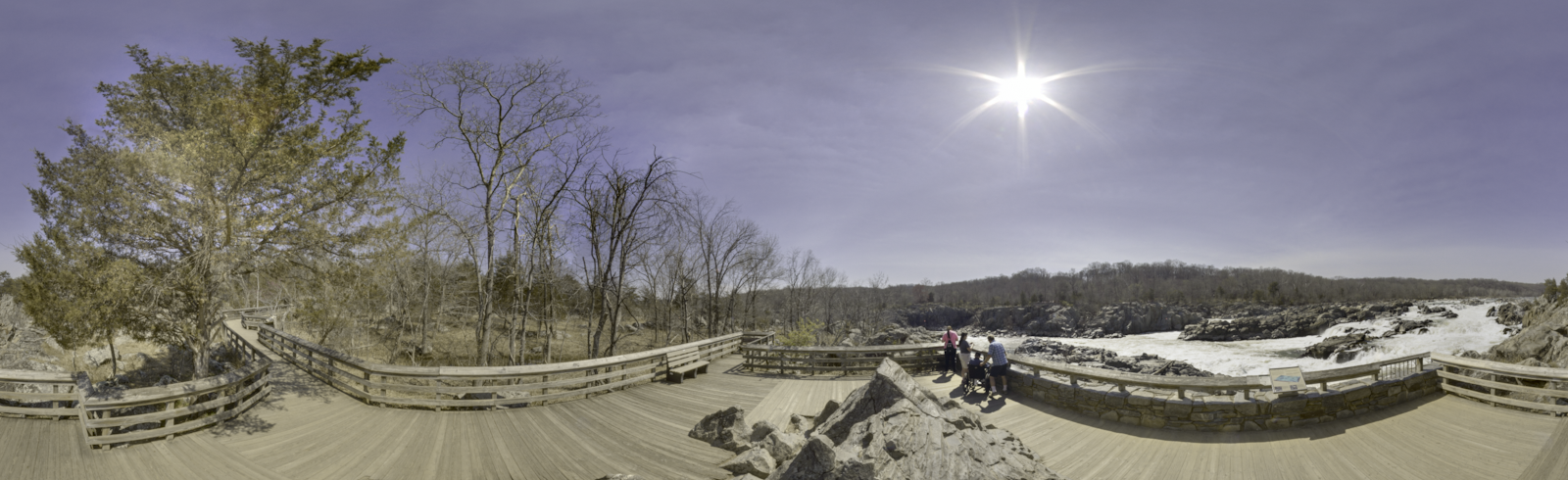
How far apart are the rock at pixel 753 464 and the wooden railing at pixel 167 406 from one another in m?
7.91

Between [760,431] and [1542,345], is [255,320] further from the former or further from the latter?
[1542,345]

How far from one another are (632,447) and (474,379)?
3.86 metres

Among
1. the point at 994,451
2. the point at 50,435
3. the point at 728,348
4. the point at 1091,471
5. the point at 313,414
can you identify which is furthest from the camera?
the point at 728,348

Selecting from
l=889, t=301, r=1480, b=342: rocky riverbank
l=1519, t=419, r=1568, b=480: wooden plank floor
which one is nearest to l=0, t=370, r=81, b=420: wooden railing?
l=1519, t=419, r=1568, b=480: wooden plank floor

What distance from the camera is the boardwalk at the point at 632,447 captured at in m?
6.44

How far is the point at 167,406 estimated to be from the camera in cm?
792

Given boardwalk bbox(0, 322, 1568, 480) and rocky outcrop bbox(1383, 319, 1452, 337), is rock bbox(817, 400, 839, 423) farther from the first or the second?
rocky outcrop bbox(1383, 319, 1452, 337)

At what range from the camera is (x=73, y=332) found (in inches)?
342

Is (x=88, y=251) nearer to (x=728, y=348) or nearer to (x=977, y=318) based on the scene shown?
(x=728, y=348)

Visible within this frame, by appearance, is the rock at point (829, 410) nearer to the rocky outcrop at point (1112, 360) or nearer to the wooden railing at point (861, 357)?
the wooden railing at point (861, 357)

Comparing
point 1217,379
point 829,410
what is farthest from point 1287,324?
point 829,410

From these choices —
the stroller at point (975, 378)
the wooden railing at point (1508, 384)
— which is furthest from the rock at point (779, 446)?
the wooden railing at point (1508, 384)

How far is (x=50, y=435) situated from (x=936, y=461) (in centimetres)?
1180

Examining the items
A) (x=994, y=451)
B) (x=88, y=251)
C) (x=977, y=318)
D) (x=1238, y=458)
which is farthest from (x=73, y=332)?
(x=977, y=318)
